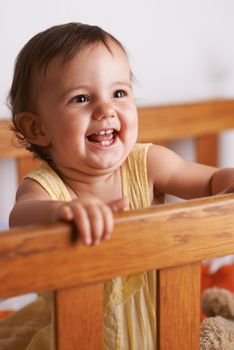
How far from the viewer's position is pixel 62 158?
1.06 metres

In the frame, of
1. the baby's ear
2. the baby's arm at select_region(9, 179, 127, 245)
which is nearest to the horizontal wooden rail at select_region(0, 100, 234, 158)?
the baby's ear

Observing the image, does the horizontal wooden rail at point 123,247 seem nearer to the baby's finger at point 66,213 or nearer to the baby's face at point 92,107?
the baby's finger at point 66,213

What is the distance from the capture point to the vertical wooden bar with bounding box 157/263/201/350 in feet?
2.77

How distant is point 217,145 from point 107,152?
3.10 ft

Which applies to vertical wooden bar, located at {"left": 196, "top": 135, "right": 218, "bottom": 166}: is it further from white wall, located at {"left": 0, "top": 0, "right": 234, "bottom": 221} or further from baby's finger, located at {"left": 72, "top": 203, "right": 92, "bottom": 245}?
baby's finger, located at {"left": 72, "top": 203, "right": 92, "bottom": 245}

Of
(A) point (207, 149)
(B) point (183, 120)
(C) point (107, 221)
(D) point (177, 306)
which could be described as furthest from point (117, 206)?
(A) point (207, 149)

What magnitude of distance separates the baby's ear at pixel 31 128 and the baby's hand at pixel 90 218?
A: 338 millimetres

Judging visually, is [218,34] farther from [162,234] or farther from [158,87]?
[162,234]

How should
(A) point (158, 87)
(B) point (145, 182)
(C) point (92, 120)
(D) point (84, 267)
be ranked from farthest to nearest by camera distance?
1. (A) point (158, 87)
2. (B) point (145, 182)
3. (C) point (92, 120)
4. (D) point (84, 267)

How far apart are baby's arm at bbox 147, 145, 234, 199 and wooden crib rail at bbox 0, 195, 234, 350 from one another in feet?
0.85

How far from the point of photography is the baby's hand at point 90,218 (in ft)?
2.44

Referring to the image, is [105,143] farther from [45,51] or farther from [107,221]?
[107,221]

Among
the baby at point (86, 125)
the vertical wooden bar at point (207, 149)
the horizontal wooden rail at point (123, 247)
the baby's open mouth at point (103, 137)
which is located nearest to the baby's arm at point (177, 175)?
the baby at point (86, 125)

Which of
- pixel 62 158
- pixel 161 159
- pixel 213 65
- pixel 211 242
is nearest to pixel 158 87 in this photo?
pixel 213 65
